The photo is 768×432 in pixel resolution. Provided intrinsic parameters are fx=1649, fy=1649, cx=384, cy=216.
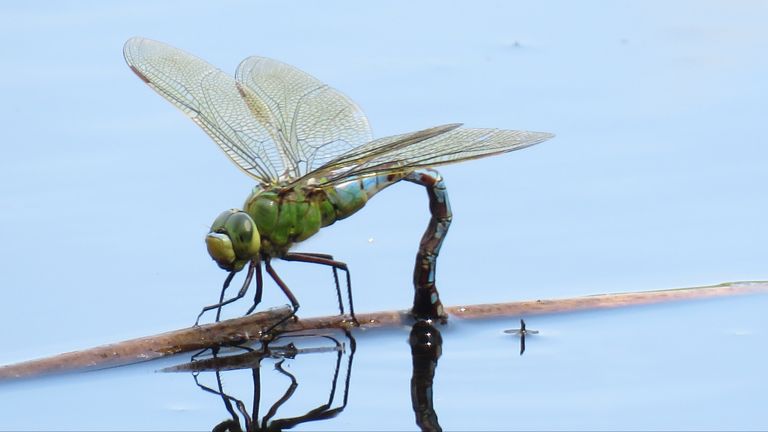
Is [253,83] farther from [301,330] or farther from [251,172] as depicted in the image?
[301,330]

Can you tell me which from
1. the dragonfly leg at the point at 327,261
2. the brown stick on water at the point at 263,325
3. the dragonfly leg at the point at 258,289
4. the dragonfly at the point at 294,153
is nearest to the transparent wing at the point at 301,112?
the dragonfly at the point at 294,153

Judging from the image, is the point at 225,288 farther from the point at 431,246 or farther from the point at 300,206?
the point at 431,246

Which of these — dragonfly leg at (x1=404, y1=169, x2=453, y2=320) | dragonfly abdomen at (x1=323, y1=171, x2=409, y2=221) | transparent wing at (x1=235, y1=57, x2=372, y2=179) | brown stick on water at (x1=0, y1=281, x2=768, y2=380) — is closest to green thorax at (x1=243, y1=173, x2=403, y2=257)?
dragonfly abdomen at (x1=323, y1=171, x2=409, y2=221)

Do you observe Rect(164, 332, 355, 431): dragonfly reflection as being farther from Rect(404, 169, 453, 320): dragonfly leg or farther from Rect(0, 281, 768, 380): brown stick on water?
Rect(404, 169, 453, 320): dragonfly leg

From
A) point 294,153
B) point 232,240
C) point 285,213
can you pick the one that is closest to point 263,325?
point 232,240

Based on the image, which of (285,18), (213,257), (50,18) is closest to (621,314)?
(213,257)

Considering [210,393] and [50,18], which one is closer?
[210,393]
